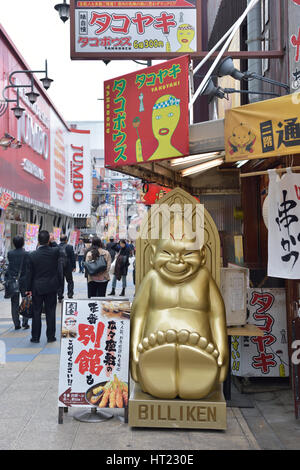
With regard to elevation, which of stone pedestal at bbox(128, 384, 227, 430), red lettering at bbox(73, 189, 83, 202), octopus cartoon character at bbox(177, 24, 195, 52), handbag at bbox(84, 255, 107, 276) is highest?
red lettering at bbox(73, 189, 83, 202)

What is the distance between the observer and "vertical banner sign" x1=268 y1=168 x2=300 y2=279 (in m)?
5.20

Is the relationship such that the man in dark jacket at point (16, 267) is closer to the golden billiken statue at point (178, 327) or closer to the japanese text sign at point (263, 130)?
the golden billiken statue at point (178, 327)

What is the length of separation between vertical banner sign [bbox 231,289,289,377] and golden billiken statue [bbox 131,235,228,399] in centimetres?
143

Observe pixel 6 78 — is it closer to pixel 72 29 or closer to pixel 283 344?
pixel 72 29

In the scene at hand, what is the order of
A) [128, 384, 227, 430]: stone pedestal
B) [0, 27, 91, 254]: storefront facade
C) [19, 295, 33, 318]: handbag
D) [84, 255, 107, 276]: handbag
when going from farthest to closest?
[0, 27, 91, 254]: storefront facade
[84, 255, 107, 276]: handbag
[19, 295, 33, 318]: handbag
[128, 384, 227, 430]: stone pedestal

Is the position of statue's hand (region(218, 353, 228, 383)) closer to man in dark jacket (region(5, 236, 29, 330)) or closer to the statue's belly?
the statue's belly

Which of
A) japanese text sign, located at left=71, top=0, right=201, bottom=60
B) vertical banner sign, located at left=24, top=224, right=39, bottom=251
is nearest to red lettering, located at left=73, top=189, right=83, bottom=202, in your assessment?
vertical banner sign, located at left=24, top=224, right=39, bottom=251

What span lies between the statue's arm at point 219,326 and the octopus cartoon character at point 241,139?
1.45 metres

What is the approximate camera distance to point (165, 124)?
5434 millimetres

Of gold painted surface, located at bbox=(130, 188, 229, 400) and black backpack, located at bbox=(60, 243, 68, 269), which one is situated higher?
black backpack, located at bbox=(60, 243, 68, 269)

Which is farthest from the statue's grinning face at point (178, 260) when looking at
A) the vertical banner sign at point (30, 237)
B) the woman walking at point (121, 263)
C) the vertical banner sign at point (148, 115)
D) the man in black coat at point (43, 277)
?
the vertical banner sign at point (30, 237)

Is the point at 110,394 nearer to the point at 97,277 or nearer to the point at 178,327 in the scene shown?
the point at 178,327

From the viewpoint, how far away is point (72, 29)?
694 cm

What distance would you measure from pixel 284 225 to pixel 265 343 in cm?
192
